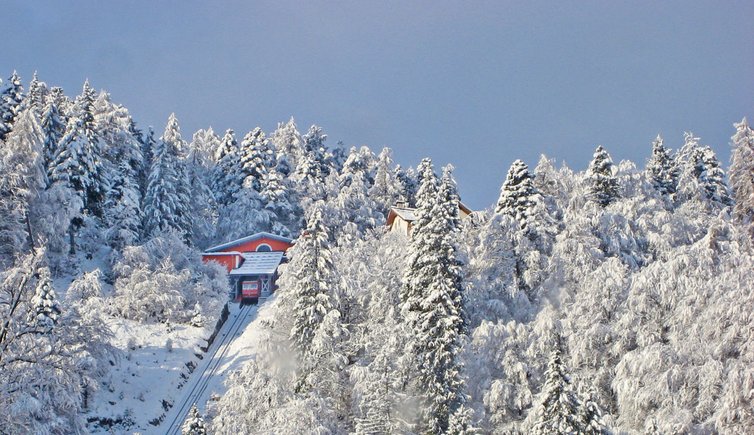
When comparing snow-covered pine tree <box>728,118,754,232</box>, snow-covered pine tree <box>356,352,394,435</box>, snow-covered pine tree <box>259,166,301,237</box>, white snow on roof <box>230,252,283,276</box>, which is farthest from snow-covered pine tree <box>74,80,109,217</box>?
snow-covered pine tree <box>728,118,754,232</box>

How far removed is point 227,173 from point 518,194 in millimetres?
43999

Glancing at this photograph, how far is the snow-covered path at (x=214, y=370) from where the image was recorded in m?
37.1

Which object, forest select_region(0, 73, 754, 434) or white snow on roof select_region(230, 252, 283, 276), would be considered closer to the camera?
forest select_region(0, 73, 754, 434)

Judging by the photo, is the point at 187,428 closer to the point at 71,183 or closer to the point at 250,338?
the point at 250,338

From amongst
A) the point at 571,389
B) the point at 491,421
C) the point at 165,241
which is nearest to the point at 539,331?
the point at 491,421

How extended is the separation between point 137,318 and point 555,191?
107 ft

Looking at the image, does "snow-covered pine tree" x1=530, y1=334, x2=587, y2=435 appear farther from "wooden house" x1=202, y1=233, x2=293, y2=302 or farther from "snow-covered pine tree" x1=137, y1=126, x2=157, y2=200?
"snow-covered pine tree" x1=137, y1=126, x2=157, y2=200

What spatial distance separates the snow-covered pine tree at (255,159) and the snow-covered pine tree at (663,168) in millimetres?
39404

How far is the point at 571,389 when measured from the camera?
23.8m

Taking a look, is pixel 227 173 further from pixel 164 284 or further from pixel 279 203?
pixel 164 284

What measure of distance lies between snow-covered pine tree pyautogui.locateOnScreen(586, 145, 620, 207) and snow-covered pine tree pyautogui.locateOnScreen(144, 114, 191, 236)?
114 feet

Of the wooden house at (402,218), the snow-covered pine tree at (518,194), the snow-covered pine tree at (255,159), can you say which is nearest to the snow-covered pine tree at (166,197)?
the snow-covered pine tree at (255,159)

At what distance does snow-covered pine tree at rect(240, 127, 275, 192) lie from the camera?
71188 millimetres

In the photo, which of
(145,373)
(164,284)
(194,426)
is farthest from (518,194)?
(164,284)
